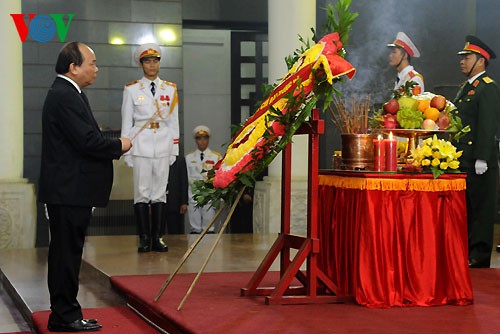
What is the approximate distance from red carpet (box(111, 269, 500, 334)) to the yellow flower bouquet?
0.74 metres

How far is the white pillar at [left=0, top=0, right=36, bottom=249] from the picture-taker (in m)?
8.74

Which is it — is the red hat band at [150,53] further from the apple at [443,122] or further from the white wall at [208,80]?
the white wall at [208,80]

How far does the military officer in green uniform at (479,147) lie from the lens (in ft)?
22.3

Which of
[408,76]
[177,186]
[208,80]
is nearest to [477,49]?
[408,76]

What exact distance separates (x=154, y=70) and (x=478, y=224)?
→ 2852 mm

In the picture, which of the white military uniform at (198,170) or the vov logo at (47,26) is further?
the white military uniform at (198,170)

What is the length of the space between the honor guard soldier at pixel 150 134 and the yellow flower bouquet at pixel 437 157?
303cm

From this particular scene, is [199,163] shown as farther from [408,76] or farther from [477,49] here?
[477,49]

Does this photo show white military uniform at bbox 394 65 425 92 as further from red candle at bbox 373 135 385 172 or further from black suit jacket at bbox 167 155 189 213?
black suit jacket at bbox 167 155 189 213

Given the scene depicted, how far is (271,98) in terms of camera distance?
4.88m

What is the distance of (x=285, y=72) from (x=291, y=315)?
188 inches

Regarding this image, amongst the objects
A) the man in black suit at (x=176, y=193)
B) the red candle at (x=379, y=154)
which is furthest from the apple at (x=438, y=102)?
the man in black suit at (x=176, y=193)

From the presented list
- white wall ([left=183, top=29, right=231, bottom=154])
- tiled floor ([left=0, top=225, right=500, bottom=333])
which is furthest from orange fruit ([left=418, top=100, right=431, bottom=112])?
white wall ([left=183, top=29, right=231, bottom=154])

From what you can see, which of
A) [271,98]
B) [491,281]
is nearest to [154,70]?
[271,98]
